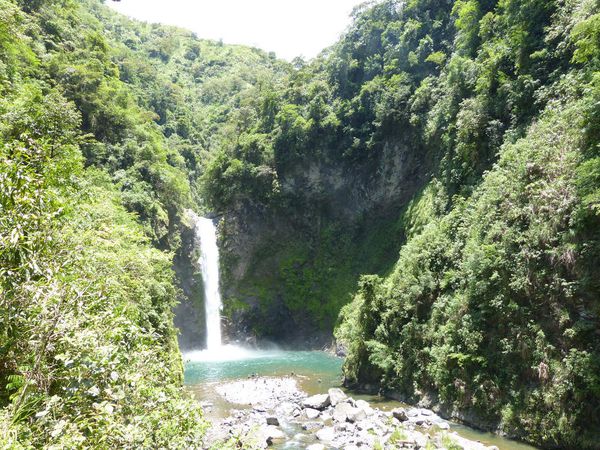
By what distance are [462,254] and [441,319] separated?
2.69m

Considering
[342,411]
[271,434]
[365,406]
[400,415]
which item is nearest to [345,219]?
[365,406]

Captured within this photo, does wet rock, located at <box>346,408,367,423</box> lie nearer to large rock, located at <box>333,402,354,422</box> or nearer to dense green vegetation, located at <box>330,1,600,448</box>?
large rock, located at <box>333,402,354,422</box>

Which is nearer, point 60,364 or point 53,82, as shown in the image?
point 60,364

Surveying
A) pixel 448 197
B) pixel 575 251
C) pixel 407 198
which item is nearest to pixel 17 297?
pixel 575 251

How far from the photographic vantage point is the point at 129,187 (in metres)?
24.6

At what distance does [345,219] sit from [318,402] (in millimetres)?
22151

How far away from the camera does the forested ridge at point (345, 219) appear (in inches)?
176

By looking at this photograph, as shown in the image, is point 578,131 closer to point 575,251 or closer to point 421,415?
point 575,251

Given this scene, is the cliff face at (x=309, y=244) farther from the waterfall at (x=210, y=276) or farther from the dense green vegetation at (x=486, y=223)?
the waterfall at (x=210, y=276)

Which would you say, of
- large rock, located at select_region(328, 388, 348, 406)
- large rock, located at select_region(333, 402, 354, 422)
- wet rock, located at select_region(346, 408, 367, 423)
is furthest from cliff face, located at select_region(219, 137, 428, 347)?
wet rock, located at select_region(346, 408, 367, 423)

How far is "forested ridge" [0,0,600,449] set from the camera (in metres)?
4.46

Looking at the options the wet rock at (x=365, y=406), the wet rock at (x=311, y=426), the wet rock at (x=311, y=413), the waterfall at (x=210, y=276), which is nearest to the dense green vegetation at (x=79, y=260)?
the waterfall at (x=210, y=276)

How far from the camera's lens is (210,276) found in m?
35.8

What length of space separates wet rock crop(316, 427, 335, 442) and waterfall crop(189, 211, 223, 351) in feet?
74.7
